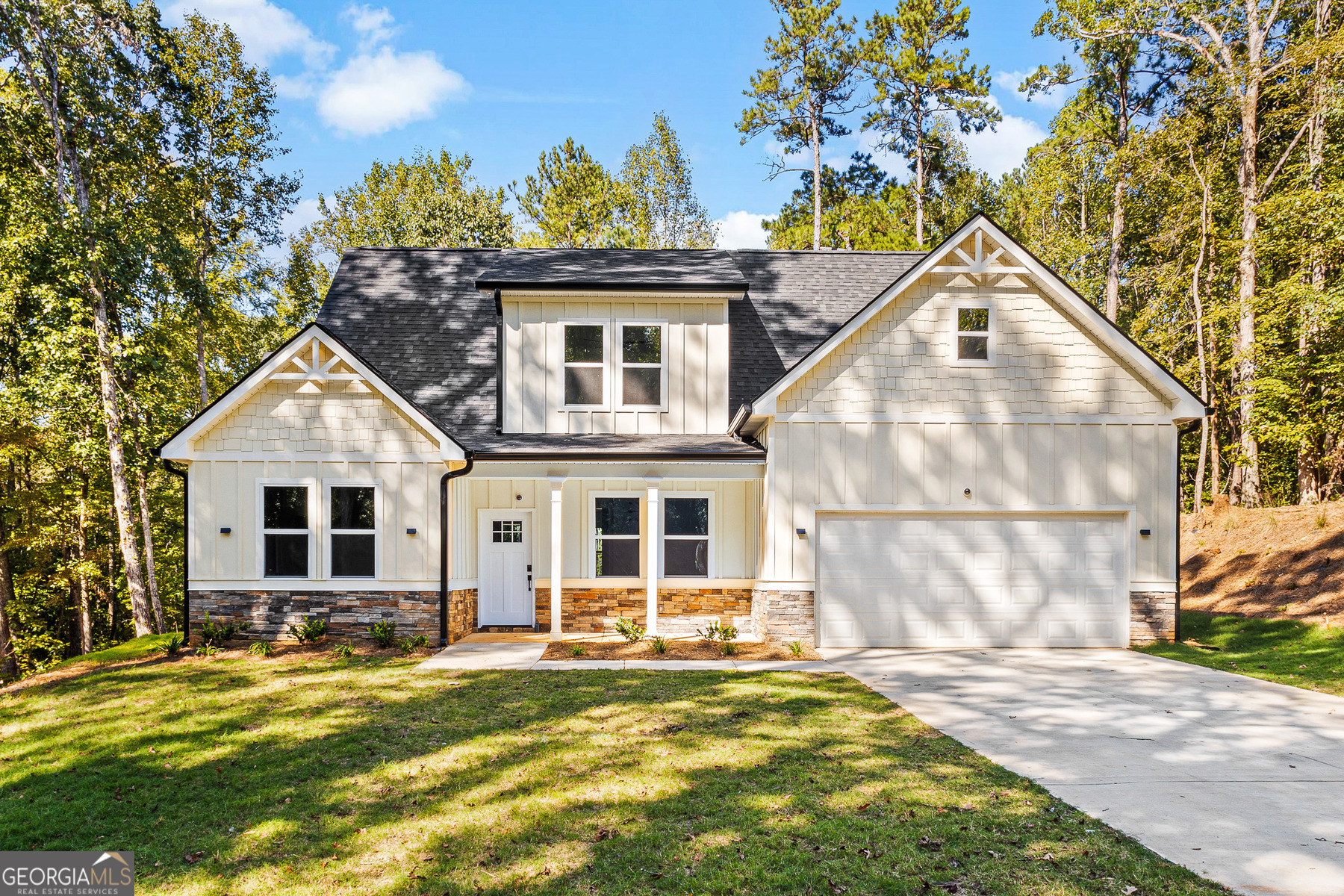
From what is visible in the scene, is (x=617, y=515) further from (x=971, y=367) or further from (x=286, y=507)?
(x=971, y=367)

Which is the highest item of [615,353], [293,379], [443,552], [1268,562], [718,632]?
[615,353]

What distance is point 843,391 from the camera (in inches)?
434

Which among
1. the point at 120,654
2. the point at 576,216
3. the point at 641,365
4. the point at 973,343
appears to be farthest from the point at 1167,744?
the point at 576,216

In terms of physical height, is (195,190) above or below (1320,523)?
above

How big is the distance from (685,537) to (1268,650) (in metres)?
9.34

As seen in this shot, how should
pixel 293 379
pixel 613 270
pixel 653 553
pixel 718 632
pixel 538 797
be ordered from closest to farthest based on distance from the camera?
pixel 538 797 → pixel 293 379 → pixel 718 632 → pixel 653 553 → pixel 613 270

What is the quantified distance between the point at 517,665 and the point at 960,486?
24.3ft

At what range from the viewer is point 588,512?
12492 millimetres

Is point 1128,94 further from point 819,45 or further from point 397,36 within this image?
point 397,36

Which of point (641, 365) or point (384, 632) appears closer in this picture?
point (384, 632)

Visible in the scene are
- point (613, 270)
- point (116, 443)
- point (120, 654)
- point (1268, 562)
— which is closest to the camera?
point (120, 654)

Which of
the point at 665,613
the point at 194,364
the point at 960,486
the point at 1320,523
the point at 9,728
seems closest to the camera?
the point at 9,728

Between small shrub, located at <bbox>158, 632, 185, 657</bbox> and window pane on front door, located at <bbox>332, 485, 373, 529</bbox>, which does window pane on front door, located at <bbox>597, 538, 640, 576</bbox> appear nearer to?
window pane on front door, located at <bbox>332, 485, 373, 529</bbox>

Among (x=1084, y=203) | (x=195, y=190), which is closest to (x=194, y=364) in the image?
(x=195, y=190)
